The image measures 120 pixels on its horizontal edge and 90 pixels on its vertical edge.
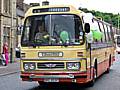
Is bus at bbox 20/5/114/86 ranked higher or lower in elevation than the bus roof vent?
lower

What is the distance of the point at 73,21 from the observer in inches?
604

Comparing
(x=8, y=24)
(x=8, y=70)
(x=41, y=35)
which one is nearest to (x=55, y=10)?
(x=41, y=35)

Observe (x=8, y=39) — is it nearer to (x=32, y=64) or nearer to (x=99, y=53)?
(x=99, y=53)

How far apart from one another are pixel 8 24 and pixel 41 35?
22.3m

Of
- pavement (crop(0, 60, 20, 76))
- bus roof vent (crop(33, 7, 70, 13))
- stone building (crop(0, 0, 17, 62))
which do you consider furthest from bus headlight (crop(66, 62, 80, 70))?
stone building (crop(0, 0, 17, 62))

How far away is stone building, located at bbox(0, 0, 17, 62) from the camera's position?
118 ft

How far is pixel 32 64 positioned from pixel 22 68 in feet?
1.41

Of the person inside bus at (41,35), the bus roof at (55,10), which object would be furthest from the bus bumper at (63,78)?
the bus roof at (55,10)

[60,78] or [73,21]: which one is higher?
[73,21]

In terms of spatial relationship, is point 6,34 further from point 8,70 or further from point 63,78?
point 63,78

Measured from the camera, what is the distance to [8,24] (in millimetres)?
37375

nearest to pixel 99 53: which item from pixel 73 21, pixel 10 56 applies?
pixel 73 21

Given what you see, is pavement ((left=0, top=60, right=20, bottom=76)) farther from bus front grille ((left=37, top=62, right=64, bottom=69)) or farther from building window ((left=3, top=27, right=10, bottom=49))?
bus front grille ((left=37, top=62, right=64, bottom=69))

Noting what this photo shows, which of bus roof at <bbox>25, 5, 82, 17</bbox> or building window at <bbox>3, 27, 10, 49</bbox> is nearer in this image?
bus roof at <bbox>25, 5, 82, 17</bbox>
